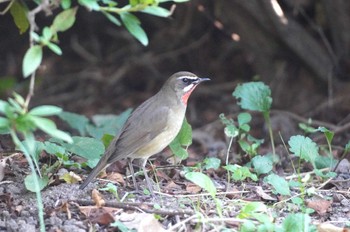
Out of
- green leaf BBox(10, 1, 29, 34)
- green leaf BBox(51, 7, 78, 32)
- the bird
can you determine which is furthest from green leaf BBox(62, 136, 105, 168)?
green leaf BBox(51, 7, 78, 32)

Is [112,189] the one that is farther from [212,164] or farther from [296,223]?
[296,223]

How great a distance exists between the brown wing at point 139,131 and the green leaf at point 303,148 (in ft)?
3.38

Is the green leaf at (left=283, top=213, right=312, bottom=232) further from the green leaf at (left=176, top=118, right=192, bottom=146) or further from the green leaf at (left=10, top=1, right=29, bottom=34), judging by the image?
the green leaf at (left=10, top=1, right=29, bottom=34)

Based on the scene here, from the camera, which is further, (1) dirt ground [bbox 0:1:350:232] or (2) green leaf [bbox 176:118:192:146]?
(2) green leaf [bbox 176:118:192:146]

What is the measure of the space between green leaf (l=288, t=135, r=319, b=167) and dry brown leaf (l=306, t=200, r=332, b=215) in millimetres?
498

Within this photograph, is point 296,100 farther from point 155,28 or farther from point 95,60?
point 95,60

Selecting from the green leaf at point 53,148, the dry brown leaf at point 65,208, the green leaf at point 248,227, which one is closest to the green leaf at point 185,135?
the green leaf at point 53,148

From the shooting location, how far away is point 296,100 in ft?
31.1

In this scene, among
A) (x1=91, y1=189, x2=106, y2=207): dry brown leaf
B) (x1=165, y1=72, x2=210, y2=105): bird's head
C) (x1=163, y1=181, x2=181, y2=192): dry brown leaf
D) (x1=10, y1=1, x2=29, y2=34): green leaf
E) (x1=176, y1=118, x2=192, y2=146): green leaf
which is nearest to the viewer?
(x1=91, y1=189, x2=106, y2=207): dry brown leaf

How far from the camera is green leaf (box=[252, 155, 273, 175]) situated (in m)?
6.11

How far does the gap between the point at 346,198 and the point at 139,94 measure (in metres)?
5.06

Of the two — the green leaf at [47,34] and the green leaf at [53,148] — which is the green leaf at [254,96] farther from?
the green leaf at [47,34]

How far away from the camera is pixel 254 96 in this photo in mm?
6758

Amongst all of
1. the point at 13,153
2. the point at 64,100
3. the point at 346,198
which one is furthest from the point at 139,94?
the point at 346,198
